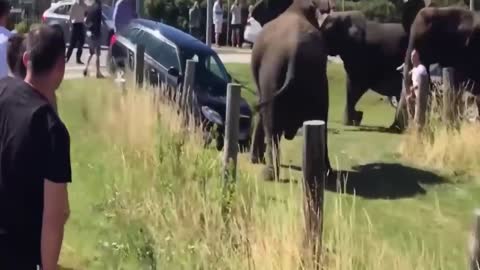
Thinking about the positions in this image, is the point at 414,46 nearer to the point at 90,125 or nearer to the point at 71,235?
the point at 90,125

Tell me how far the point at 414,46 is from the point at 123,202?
450 inches

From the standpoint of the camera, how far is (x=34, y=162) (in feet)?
16.6

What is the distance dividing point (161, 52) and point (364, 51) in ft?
18.6

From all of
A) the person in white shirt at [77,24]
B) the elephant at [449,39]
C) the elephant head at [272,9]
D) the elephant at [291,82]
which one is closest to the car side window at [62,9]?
the person in white shirt at [77,24]

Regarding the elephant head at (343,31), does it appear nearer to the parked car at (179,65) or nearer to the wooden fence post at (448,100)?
the parked car at (179,65)

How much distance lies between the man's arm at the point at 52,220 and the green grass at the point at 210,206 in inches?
67.2

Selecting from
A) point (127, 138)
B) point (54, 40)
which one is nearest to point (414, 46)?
point (127, 138)

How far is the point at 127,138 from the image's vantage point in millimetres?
12336

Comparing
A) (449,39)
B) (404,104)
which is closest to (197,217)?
(404,104)

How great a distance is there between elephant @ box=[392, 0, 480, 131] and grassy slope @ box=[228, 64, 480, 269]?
98.1 inches

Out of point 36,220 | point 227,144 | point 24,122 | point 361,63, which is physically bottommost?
point 361,63

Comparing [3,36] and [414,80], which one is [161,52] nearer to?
[414,80]

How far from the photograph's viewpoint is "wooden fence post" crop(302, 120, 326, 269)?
22.3 ft

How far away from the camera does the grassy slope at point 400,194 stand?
34.3 ft
